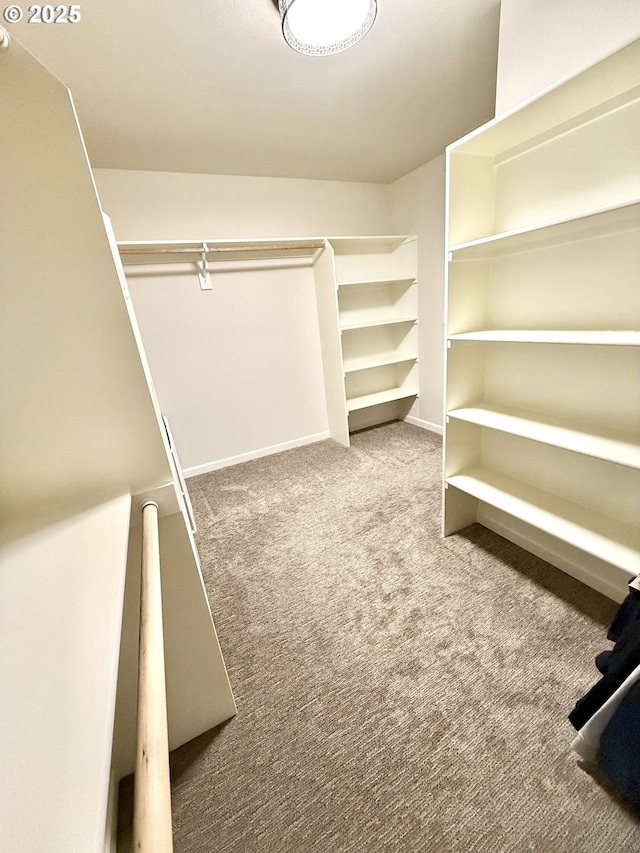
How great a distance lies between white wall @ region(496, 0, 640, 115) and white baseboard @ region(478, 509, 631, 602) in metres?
1.82

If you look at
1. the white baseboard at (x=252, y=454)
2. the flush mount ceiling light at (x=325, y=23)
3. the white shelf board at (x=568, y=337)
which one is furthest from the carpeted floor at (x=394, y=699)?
the flush mount ceiling light at (x=325, y=23)

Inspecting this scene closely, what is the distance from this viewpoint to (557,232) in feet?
4.29

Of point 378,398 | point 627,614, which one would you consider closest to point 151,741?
point 627,614

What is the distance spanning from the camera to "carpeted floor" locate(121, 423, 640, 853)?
922mm

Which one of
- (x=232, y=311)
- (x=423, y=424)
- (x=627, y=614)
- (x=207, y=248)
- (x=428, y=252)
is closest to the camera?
(x=627, y=614)

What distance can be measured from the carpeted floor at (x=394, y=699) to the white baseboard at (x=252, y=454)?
1.01 metres

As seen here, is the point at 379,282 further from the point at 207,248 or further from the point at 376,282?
the point at 207,248

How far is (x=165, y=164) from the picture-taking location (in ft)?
7.62

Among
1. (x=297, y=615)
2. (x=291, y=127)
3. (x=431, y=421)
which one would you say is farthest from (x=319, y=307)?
(x=297, y=615)

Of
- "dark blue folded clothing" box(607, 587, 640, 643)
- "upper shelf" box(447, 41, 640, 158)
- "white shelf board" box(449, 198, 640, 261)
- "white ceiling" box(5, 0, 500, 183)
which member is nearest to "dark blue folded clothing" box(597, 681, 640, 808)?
"dark blue folded clothing" box(607, 587, 640, 643)

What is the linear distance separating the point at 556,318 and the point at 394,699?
5.48 feet

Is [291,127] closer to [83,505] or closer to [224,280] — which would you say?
[224,280]

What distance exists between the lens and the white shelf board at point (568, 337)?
3.49 ft

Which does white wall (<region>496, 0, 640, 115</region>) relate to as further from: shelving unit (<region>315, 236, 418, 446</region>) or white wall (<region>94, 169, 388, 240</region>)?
white wall (<region>94, 169, 388, 240</region>)
